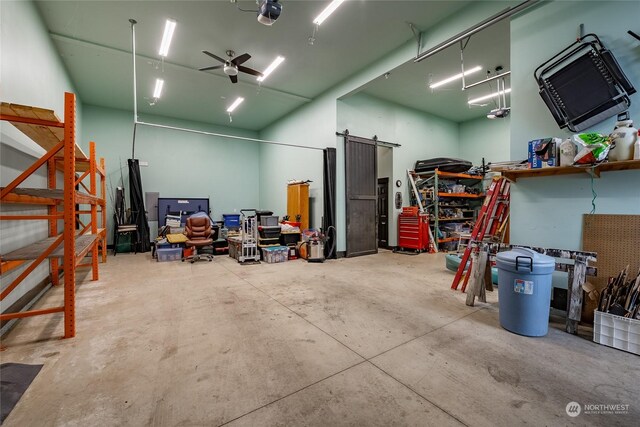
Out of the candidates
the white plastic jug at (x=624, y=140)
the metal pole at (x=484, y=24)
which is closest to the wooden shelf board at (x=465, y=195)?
the metal pole at (x=484, y=24)

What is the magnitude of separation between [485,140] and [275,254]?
736cm

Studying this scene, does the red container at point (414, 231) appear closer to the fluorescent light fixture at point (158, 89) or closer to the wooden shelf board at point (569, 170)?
the wooden shelf board at point (569, 170)

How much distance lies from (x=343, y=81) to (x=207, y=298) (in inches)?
212

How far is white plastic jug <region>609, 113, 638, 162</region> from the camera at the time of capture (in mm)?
2180

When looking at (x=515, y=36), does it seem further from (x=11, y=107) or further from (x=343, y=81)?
(x=11, y=107)

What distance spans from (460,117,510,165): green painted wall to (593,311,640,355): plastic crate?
6.62 meters

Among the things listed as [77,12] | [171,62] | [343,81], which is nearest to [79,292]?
[77,12]

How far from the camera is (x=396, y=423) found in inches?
53.8

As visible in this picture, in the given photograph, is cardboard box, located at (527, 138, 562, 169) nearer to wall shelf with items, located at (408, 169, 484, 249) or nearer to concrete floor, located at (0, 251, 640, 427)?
concrete floor, located at (0, 251, 640, 427)

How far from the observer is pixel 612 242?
245 centimetres

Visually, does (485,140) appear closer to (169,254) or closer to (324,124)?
(324,124)

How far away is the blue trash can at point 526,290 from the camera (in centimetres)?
224

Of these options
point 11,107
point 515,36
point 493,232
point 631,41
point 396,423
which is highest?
point 515,36

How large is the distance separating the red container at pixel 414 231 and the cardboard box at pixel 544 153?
3955mm
